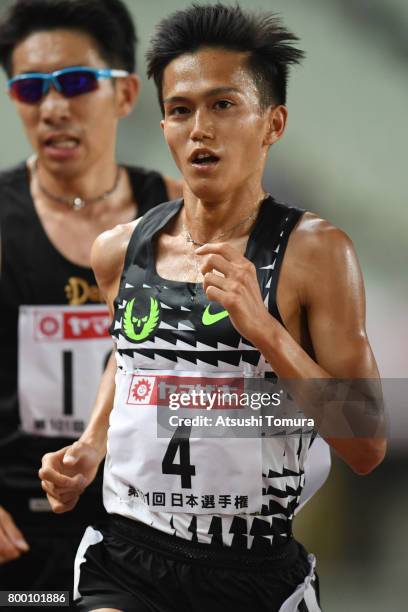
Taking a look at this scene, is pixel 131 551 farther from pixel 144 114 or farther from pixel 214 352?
pixel 144 114

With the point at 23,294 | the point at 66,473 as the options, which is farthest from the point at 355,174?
the point at 66,473

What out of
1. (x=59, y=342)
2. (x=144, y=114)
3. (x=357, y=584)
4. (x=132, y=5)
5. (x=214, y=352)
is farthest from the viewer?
(x=144, y=114)

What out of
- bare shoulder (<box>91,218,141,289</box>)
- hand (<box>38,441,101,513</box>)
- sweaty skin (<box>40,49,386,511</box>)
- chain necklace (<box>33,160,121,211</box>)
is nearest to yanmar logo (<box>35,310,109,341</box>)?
chain necklace (<box>33,160,121,211</box>)

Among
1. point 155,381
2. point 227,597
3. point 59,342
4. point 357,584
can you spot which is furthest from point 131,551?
point 357,584

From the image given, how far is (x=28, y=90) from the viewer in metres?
3.55

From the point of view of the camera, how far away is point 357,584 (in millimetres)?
4105

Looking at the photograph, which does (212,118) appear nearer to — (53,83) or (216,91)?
(216,91)

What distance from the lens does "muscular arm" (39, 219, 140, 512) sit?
2.30 m

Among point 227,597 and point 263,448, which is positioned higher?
point 263,448

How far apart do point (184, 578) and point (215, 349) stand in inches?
19.4

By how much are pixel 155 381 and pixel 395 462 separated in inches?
86.5

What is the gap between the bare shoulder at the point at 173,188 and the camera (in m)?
3.66

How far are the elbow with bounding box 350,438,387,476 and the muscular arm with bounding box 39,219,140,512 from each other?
60 cm

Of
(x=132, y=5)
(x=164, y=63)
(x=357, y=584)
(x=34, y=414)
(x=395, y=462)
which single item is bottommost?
(x=357, y=584)
